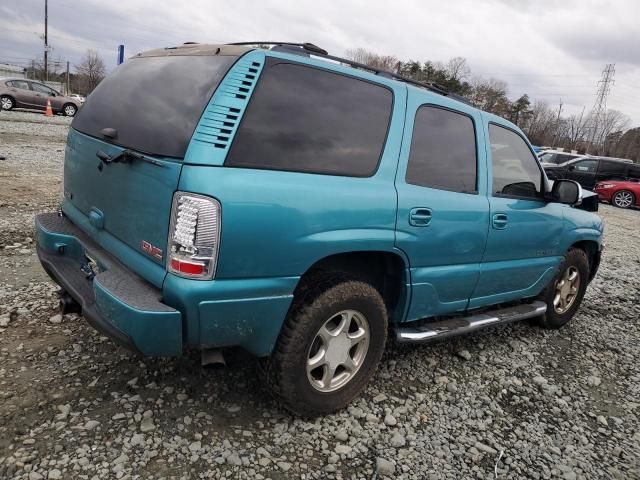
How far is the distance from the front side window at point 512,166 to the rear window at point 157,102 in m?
2.11

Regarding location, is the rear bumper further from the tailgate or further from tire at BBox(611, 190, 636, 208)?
tire at BBox(611, 190, 636, 208)

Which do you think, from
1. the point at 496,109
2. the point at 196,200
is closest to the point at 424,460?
the point at 196,200

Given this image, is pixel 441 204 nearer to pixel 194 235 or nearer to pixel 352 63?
pixel 352 63

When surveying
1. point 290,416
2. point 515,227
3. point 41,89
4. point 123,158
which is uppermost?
point 41,89

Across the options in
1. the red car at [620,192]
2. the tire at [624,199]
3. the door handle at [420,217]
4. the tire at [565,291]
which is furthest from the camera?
the tire at [624,199]

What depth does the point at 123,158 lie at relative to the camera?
7.88 feet

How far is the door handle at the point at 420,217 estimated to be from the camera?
2789mm

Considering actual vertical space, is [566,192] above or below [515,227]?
above

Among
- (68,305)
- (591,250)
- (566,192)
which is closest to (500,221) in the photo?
(566,192)

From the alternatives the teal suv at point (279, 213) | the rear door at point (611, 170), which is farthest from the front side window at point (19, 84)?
the rear door at point (611, 170)

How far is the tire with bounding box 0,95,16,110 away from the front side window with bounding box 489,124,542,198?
22408 mm

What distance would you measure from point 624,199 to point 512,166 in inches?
651

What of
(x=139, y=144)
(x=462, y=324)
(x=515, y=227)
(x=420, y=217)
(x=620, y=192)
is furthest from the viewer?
(x=620, y=192)

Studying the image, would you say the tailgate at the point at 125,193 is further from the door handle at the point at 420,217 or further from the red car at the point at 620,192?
the red car at the point at 620,192
